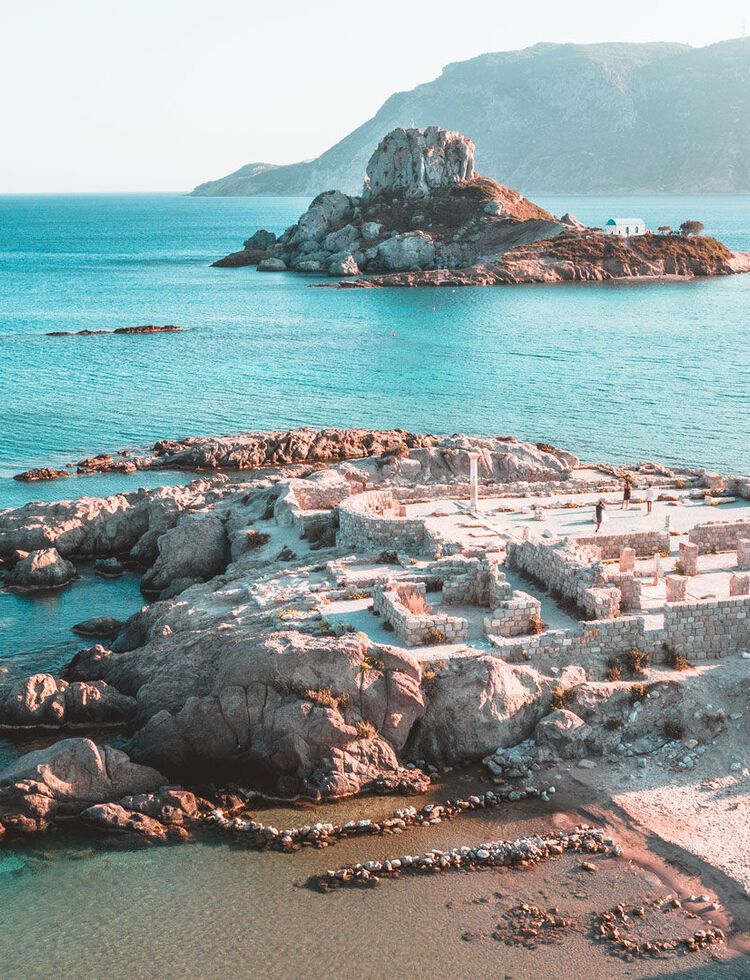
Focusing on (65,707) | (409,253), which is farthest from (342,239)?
(65,707)

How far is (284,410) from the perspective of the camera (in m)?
67.0

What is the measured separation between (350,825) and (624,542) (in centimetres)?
1297

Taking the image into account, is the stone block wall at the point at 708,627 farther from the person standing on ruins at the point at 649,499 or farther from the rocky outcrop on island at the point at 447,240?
the rocky outcrop on island at the point at 447,240

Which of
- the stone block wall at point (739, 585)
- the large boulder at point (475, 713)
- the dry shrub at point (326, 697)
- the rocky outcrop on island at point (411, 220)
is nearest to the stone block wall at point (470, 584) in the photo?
the large boulder at point (475, 713)

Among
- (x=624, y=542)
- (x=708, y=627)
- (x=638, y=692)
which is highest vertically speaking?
(x=624, y=542)

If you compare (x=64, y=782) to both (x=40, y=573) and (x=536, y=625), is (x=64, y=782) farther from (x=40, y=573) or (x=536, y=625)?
(x=40, y=573)

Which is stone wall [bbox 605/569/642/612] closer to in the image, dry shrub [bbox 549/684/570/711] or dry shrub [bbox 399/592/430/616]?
dry shrub [bbox 549/684/570/711]

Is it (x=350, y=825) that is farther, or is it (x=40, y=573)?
(x=40, y=573)

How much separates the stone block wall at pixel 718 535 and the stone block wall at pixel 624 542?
835 mm

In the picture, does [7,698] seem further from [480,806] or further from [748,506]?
[748,506]

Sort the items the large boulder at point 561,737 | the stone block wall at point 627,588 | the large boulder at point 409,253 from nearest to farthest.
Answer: the large boulder at point 561,737 < the stone block wall at point 627,588 < the large boulder at point 409,253

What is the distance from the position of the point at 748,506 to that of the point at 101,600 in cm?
1989

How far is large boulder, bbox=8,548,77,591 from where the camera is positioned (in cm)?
3834

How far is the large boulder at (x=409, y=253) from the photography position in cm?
14550
